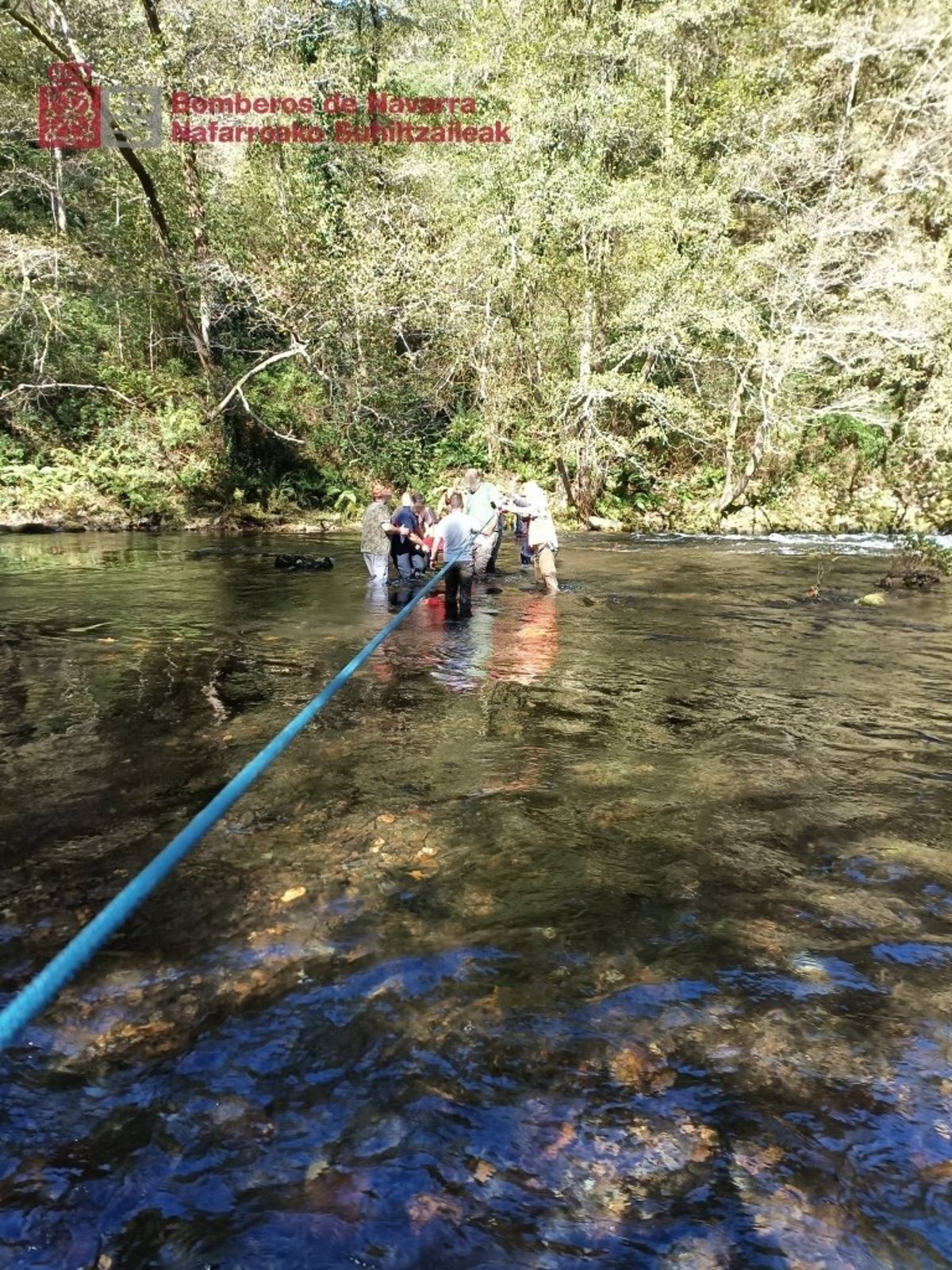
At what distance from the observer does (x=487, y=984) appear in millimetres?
3127

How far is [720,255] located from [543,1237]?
76.1ft

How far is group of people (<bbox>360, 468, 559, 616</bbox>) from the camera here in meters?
10.8

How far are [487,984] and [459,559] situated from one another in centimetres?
767

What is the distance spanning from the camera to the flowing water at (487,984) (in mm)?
2219

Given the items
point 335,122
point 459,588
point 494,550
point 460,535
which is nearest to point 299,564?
point 494,550

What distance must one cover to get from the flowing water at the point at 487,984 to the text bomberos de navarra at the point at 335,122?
19.4m

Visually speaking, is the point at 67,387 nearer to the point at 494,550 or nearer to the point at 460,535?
the point at 494,550

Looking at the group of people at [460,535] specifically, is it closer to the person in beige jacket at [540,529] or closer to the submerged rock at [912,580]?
the person in beige jacket at [540,529]

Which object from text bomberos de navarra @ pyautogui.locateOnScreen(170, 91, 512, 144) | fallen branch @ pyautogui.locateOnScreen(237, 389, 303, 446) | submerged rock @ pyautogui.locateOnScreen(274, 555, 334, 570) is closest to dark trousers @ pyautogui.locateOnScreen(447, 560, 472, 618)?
submerged rock @ pyautogui.locateOnScreen(274, 555, 334, 570)

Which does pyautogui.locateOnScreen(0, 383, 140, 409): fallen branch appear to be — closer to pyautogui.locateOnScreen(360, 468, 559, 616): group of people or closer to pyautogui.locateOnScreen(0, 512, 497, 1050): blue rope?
pyautogui.locateOnScreen(360, 468, 559, 616): group of people

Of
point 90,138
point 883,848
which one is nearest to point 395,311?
point 90,138

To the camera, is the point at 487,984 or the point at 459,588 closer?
the point at 487,984

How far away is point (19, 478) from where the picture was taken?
2239 cm

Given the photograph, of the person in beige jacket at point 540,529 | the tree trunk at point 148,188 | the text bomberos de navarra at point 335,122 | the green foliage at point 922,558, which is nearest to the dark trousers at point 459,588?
the person in beige jacket at point 540,529
